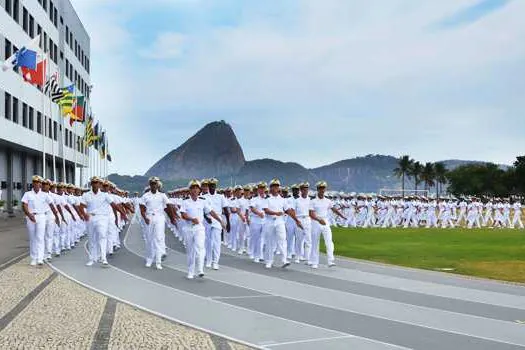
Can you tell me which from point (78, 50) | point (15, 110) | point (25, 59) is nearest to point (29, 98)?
point (15, 110)

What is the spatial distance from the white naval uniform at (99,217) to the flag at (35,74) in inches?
639

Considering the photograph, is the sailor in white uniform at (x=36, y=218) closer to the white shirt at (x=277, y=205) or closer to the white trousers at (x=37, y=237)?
the white trousers at (x=37, y=237)

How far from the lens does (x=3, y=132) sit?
4191 cm

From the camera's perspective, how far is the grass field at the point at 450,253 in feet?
53.4

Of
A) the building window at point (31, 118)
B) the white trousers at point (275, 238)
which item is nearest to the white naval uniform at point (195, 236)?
the white trousers at point (275, 238)

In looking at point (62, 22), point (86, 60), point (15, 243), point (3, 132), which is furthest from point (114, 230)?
point (86, 60)

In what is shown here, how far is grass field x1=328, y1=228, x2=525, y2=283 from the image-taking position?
16.3 metres

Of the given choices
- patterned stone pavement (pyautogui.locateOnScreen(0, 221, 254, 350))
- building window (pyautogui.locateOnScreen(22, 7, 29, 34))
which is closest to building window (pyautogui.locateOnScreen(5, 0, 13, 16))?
building window (pyautogui.locateOnScreen(22, 7, 29, 34))

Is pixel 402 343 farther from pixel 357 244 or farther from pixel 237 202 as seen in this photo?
pixel 357 244

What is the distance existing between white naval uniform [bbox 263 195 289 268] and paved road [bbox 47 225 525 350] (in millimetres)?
799

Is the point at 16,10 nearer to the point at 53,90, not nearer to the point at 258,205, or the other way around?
the point at 53,90

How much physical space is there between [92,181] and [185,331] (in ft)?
28.9

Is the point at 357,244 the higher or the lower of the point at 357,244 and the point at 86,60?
the lower

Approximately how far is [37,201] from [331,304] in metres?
9.05
